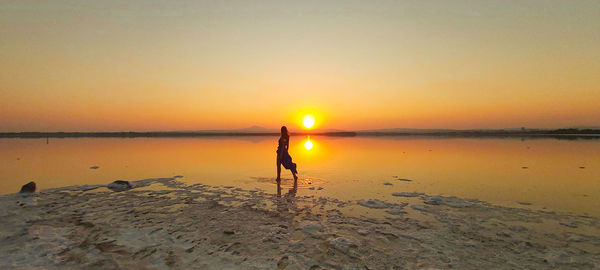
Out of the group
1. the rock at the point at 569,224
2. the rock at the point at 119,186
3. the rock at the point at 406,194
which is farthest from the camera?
the rock at the point at 119,186

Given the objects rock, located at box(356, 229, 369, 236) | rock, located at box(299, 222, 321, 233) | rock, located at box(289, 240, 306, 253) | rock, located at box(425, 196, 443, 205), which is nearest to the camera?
rock, located at box(289, 240, 306, 253)

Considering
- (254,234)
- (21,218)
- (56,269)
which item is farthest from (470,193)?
(21,218)

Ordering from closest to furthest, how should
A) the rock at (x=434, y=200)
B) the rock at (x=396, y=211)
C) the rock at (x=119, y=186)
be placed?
the rock at (x=396, y=211) → the rock at (x=434, y=200) → the rock at (x=119, y=186)

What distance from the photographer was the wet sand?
5.09m

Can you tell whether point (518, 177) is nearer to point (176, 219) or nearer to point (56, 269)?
point (176, 219)

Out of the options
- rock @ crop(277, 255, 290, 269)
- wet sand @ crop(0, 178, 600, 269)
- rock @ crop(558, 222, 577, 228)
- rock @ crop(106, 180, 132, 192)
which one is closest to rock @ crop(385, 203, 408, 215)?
wet sand @ crop(0, 178, 600, 269)

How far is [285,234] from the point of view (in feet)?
21.3

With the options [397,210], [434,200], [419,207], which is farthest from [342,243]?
[434,200]

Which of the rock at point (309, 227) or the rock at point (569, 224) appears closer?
the rock at point (309, 227)

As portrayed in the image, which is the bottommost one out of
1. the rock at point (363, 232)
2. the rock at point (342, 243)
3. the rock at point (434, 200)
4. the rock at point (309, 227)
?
the rock at point (434, 200)

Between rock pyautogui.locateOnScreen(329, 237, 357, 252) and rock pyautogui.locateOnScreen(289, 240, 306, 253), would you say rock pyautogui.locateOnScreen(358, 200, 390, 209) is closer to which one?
rock pyautogui.locateOnScreen(329, 237, 357, 252)

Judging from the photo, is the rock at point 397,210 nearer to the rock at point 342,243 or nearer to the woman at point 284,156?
the rock at point 342,243

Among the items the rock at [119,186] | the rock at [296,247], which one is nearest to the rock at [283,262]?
the rock at [296,247]

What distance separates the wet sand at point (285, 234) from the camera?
5.09 m
